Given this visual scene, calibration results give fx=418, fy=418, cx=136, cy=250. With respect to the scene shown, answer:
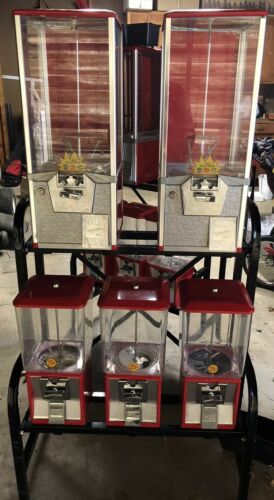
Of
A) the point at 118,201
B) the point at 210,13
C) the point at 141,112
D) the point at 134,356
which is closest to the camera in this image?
the point at 210,13

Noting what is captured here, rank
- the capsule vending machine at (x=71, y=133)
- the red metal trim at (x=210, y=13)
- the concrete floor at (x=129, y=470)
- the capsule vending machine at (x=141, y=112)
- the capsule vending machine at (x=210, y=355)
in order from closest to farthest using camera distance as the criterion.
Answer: the red metal trim at (x=210, y=13)
the capsule vending machine at (x=71, y=133)
the capsule vending machine at (x=210, y=355)
the concrete floor at (x=129, y=470)
the capsule vending machine at (x=141, y=112)

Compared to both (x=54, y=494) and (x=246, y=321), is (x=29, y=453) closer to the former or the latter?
(x=54, y=494)

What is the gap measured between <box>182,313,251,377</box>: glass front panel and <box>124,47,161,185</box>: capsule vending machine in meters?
0.75

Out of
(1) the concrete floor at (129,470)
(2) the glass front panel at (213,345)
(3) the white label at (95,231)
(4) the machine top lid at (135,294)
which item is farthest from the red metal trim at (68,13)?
(1) the concrete floor at (129,470)

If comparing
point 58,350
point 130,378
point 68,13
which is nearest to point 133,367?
point 130,378

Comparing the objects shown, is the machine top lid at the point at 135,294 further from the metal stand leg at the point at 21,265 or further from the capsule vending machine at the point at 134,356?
the metal stand leg at the point at 21,265

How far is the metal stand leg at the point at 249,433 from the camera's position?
1196 mm

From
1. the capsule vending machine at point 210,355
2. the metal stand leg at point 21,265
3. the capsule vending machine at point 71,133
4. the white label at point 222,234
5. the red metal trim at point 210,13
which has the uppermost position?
the red metal trim at point 210,13

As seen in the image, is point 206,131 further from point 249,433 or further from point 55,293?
point 249,433

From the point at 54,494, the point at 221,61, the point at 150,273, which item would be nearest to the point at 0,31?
the point at 150,273

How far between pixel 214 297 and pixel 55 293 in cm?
46

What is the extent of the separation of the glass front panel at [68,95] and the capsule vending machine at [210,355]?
1.52 feet

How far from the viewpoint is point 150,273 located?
202 cm

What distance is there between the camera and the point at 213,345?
1.35 m
